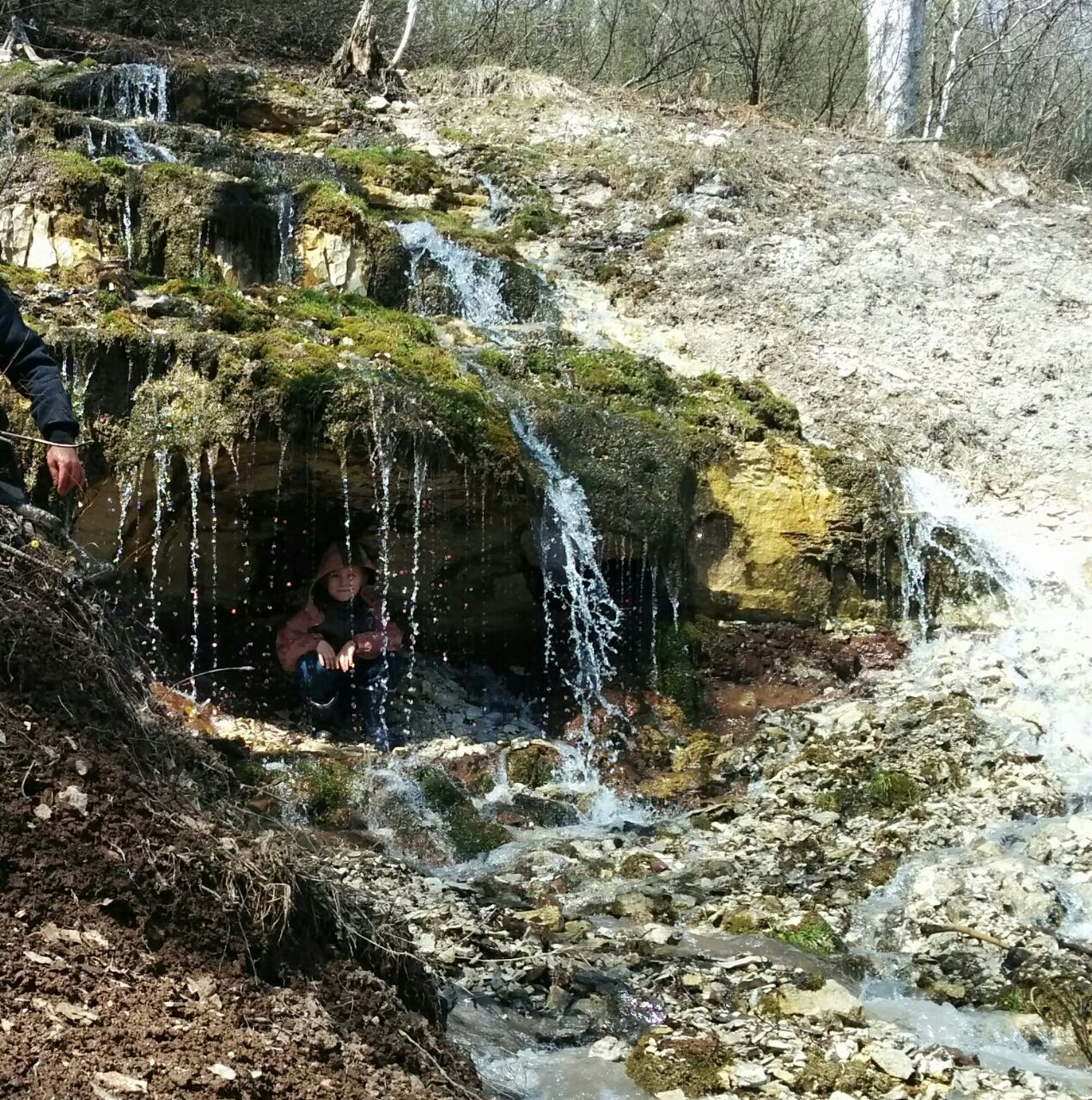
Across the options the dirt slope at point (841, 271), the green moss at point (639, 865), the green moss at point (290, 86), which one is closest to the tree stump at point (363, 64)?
the green moss at point (290, 86)

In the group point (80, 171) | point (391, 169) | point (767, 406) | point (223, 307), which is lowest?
point (767, 406)

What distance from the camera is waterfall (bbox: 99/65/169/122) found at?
42.3 feet

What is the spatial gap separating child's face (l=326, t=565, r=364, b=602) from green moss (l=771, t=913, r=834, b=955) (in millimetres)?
3563

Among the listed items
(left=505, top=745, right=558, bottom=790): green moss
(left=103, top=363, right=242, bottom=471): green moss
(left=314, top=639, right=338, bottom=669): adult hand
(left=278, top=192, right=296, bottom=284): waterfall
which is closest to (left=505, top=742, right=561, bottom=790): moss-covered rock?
(left=505, top=745, right=558, bottom=790): green moss

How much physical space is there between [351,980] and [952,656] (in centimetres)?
649

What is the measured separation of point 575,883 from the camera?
5.50 m

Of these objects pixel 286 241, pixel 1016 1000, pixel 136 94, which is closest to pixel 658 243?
pixel 286 241

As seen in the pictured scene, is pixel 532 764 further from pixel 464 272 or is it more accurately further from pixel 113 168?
pixel 113 168

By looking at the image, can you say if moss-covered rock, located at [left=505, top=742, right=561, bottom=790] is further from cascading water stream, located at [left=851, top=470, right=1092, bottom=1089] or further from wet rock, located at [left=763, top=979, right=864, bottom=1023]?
wet rock, located at [left=763, top=979, right=864, bottom=1023]

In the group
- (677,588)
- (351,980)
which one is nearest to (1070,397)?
(677,588)

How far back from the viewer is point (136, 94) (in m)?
13.2

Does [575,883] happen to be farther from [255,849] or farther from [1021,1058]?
[255,849]

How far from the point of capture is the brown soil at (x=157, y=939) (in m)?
2.24

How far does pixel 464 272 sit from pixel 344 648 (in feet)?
17.4
